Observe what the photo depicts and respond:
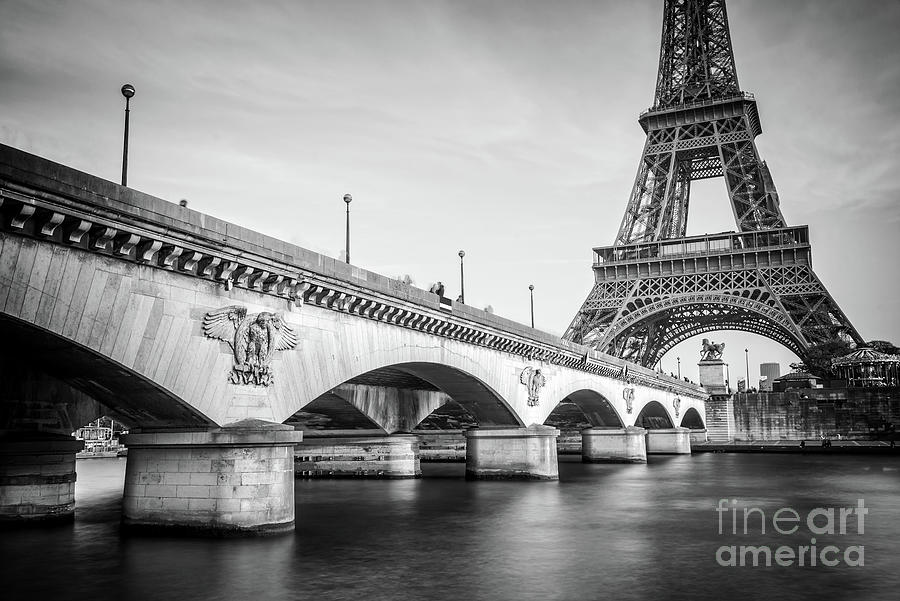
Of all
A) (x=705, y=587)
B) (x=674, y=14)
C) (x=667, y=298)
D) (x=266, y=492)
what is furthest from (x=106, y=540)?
(x=674, y=14)

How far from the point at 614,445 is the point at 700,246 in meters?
37.3

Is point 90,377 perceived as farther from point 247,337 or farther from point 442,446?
point 442,446

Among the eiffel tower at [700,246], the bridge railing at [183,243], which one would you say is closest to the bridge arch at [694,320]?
the eiffel tower at [700,246]

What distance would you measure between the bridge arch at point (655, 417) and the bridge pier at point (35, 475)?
5091cm

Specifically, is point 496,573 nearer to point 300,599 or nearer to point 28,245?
point 300,599

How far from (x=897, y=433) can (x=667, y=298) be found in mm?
25094

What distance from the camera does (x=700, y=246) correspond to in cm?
8775

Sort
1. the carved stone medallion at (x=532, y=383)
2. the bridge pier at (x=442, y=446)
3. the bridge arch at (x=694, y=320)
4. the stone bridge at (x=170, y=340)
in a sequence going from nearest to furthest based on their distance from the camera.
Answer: the stone bridge at (x=170, y=340), the carved stone medallion at (x=532, y=383), the bridge pier at (x=442, y=446), the bridge arch at (x=694, y=320)

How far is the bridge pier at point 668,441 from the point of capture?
73.0 metres

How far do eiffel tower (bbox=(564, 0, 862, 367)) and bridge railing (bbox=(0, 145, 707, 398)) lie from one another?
5660cm

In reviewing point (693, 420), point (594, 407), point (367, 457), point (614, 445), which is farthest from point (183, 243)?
point (693, 420)

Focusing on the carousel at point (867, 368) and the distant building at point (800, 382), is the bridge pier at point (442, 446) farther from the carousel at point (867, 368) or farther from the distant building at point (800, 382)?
the distant building at point (800, 382)

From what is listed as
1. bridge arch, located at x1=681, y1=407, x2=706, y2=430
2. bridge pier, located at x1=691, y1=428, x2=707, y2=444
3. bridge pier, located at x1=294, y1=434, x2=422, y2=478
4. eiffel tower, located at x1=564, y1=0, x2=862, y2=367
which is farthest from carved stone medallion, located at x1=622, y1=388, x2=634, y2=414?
bridge pier, located at x1=691, y1=428, x2=707, y2=444

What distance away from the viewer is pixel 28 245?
46.8 feet
